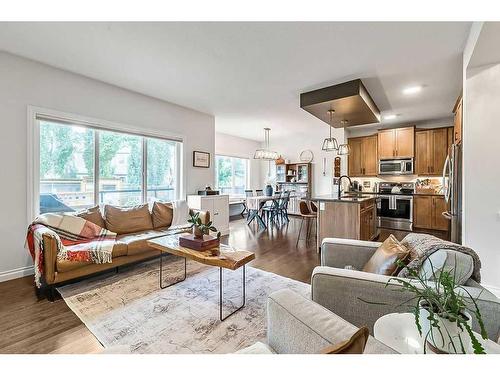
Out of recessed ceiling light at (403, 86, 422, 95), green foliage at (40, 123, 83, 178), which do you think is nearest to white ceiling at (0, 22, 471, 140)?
recessed ceiling light at (403, 86, 422, 95)

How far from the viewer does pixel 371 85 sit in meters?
3.59

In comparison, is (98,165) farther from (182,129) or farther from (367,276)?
(367,276)

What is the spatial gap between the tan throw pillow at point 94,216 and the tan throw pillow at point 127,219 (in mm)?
71

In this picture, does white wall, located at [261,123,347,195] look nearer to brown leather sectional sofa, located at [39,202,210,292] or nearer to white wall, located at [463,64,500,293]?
white wall, located at [463,64,500,293]

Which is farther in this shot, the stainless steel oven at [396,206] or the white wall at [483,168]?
the stainless steel oven at [396,206]

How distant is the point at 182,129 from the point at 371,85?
3417 mm

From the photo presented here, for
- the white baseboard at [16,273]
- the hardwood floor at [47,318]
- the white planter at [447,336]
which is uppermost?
the white planter at [447,336]

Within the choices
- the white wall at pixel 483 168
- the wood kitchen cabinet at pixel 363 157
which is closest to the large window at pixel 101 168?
the white wall at pixel 483 168

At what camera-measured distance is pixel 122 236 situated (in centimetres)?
322

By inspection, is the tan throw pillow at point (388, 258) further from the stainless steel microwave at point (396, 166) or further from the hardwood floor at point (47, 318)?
the stainless steel microwave at point (396, 166)

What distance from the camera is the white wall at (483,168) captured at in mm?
2449

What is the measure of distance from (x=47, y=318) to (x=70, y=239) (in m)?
1.03

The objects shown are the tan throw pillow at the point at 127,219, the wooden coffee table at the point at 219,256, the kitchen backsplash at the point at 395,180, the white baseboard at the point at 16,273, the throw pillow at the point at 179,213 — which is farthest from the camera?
the kitchen backsplash at the point at 395,180

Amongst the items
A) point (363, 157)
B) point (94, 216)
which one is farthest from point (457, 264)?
point (363, 157)
